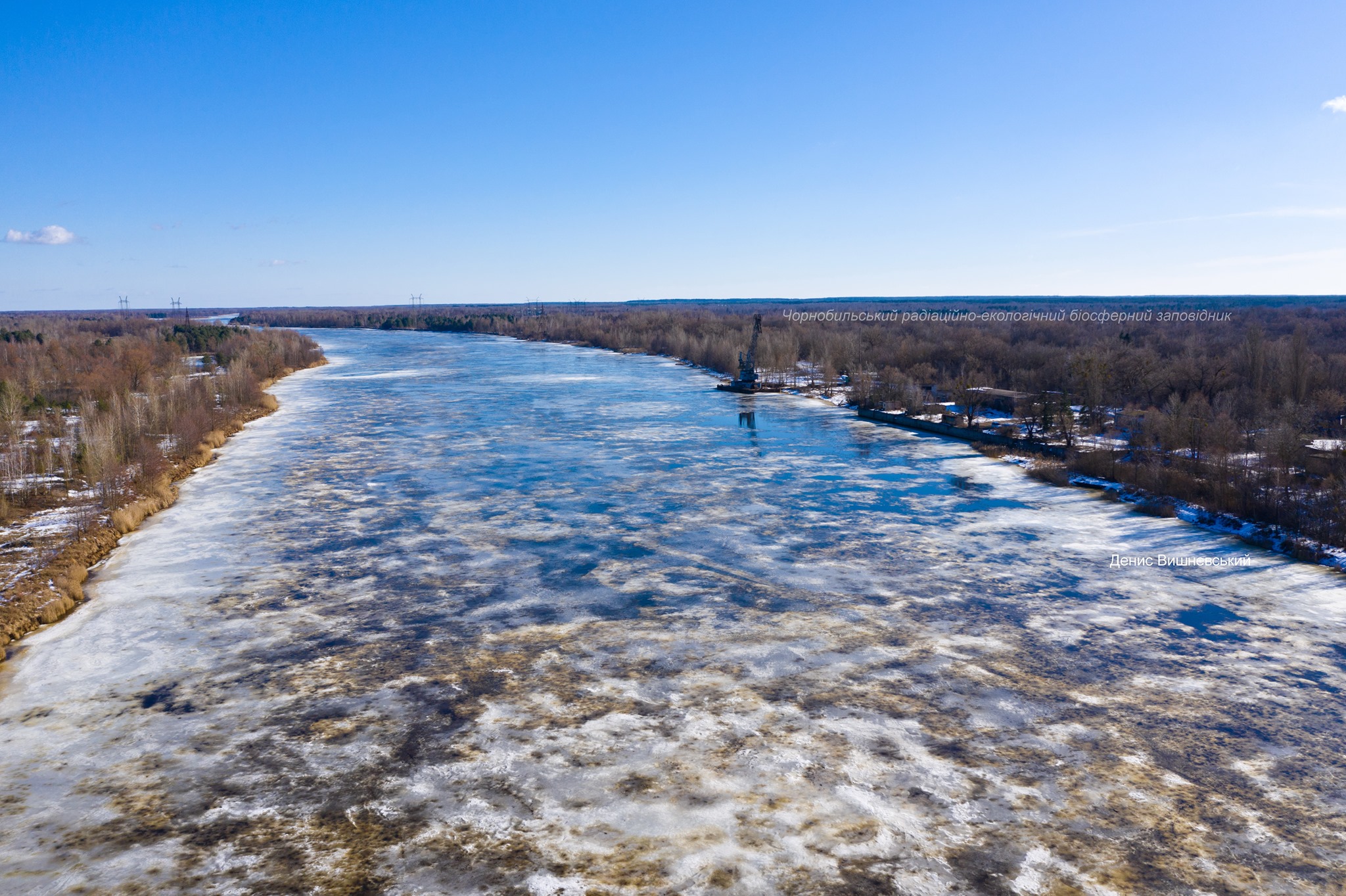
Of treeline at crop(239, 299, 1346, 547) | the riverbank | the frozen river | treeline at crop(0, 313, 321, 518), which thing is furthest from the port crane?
the riverbank

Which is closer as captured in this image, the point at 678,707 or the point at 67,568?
the point at 678,707

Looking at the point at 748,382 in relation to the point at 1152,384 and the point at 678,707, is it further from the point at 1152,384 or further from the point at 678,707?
the point at 678,707

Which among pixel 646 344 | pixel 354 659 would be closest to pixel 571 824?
pixel 354 659

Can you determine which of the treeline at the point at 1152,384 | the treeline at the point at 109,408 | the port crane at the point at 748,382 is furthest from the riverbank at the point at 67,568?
the port crane at the point at 748,382

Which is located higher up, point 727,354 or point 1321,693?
point 727,354

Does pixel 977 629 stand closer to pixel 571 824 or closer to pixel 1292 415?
pixel 571 824

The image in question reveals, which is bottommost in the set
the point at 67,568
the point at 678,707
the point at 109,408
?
the point at 678,707

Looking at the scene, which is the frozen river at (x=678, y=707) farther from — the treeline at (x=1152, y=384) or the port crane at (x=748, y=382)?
the port crane at (x=748, y=382)

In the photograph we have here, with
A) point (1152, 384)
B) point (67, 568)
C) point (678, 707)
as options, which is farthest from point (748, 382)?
point (678, 707)
